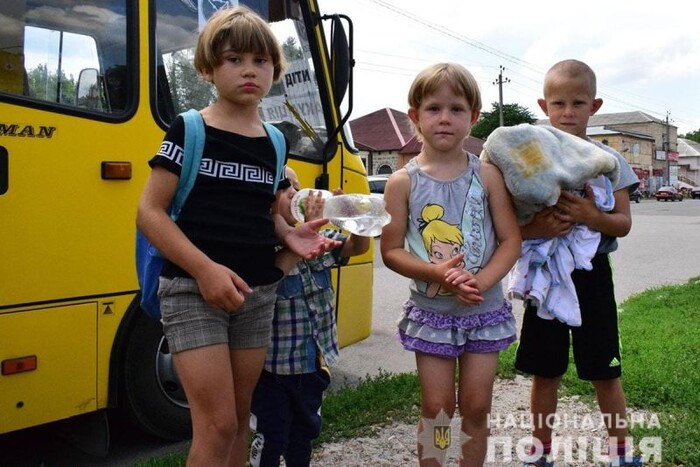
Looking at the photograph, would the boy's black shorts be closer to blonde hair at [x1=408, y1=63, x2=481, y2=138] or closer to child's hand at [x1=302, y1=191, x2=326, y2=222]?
blonde hair at [x1=408, y1=63, x2=481, y2=138]

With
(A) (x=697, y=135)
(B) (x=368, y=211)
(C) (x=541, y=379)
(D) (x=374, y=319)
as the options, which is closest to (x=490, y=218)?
(B) (x=368, y=211)

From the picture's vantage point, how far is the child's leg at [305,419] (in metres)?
2.56

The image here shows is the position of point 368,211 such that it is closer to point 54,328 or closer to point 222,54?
point 222,54

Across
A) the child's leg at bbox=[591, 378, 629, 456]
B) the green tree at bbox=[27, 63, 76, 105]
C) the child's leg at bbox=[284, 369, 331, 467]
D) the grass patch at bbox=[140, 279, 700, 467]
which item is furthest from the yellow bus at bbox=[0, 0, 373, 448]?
the child's leg at bbox=[591, 378, 629, 456]

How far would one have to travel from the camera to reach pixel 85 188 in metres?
3.05

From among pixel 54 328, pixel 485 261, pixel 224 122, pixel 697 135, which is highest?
pixel 697 135

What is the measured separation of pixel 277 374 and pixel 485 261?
34.7 inches

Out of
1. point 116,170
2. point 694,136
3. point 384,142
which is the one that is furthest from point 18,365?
point 694,136

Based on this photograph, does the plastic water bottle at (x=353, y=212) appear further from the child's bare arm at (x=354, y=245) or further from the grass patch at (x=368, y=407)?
the grass patch at (x=368, y=407)

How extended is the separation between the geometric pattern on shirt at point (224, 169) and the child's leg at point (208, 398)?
0.52m

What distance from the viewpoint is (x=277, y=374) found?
248 cm

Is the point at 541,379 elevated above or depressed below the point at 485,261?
below

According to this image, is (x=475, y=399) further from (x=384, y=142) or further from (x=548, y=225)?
(x=384, y=142)

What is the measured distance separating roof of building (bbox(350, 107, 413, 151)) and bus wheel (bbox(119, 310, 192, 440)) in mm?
41460
